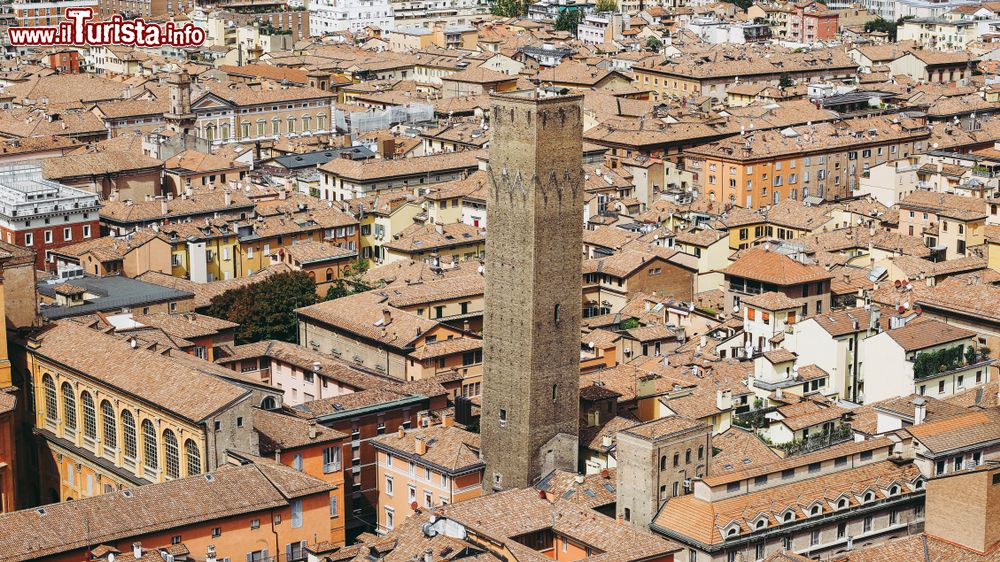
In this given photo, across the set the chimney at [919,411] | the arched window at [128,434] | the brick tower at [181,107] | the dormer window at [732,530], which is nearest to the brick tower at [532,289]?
the dormer window at [732,530]

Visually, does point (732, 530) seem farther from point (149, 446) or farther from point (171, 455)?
point (149, 446)

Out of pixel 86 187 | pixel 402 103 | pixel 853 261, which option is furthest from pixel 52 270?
pixel 402 103

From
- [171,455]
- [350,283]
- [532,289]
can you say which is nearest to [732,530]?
[532,289]

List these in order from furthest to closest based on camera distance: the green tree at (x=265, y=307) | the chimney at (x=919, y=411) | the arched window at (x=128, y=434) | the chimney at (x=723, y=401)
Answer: the green tree at (x=265, y=307) < the chimney at (x=723, y=401) < the arched window at (x=128, y=434) < the chimney at (x=919, y=411)

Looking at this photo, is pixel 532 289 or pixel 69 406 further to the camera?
pixel 69 406

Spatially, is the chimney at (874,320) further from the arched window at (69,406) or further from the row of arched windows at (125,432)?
the arched window at (69,406)

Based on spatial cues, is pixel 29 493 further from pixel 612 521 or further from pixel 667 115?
pixel 667 115

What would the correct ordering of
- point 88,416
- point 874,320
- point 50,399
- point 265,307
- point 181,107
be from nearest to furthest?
point 88,416
point 50,399
point 874,320
point 265,307
point 181,107

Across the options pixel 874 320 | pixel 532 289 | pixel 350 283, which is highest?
pixel 532 289
